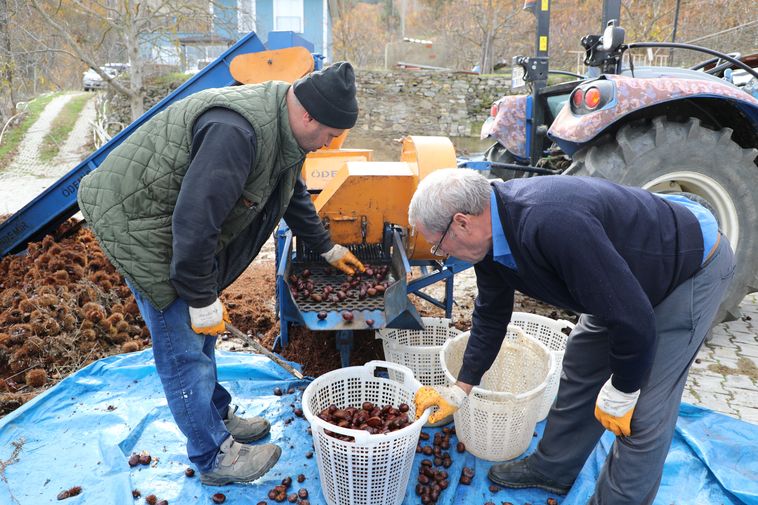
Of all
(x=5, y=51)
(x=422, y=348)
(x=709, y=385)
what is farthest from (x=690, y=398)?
(x=5, y=51)

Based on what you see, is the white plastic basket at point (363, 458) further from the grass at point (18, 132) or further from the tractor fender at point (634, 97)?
the grass at point (18, 132)

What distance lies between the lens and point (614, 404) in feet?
6.29

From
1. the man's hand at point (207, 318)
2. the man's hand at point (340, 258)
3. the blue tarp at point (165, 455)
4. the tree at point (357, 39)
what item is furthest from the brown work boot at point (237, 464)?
the tree at point (357, 39)

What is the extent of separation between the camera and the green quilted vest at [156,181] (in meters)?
2.08

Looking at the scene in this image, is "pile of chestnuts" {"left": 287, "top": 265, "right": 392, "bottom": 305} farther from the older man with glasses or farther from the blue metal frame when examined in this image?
the older man with glasses

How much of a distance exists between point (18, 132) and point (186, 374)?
18.0m

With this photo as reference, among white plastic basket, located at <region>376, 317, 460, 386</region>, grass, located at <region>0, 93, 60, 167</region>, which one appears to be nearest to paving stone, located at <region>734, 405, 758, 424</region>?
white plastic basket, located at <region>376, 317, 460, 386</region>

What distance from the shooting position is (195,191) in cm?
194

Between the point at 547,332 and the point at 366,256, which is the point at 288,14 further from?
the point at 547,332

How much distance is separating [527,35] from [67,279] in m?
19.4

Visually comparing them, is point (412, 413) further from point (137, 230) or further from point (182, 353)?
point (137, 230)

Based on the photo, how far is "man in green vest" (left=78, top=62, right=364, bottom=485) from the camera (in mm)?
1976

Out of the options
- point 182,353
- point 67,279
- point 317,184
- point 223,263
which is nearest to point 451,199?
point 223,263

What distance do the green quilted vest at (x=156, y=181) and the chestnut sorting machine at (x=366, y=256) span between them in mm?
926
